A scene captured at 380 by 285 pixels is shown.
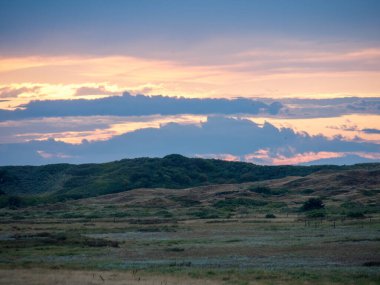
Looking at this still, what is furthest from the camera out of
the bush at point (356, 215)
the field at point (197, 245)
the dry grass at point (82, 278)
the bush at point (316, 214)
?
the bush at point (316, 214)

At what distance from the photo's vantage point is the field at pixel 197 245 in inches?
Result: 1693

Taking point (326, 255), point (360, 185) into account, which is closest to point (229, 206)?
point (360, 185)

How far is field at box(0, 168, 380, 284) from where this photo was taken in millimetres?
43000

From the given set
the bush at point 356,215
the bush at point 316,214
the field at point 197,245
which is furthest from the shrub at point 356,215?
the bush at point 316,214

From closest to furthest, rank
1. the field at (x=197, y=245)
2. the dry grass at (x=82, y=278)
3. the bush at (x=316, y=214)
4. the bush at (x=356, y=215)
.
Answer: the dry grass at (x=82, y=278), the field at (x=197, y=245), the bush at (x=356, y=215), the bush at (x=316, y=214)

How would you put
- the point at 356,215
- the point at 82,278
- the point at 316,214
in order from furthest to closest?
the point at 316,214 → the point at 356,215 → the point at 82,278

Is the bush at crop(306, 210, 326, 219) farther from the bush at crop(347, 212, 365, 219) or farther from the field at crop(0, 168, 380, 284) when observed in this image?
the bush at crop(347, 212, 365, 219)

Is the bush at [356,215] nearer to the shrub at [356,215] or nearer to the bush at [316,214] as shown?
the shrub at [356,215]

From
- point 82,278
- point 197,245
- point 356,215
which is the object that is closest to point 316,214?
point 356,215

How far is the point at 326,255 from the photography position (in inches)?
2089

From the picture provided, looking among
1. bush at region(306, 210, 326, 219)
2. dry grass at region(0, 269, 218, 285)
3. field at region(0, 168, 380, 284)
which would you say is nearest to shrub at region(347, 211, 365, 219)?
field at region(0, 168, 380, 284)

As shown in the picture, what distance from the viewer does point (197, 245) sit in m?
64.2

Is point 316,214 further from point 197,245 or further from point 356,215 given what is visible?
point 197,245

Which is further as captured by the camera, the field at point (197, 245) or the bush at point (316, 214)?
the bush at point (316, 214)
